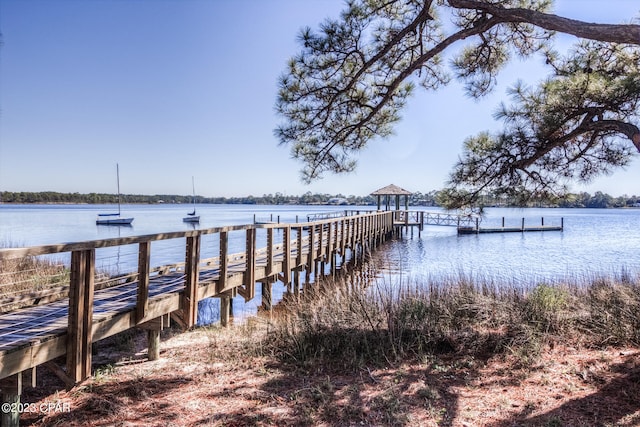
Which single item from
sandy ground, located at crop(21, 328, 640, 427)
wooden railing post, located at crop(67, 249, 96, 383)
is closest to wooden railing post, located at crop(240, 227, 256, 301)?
sandy ground, located at crop(21, 328, 640, 427)

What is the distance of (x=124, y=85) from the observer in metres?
17.9

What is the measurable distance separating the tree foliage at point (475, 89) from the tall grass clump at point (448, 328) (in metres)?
1.58

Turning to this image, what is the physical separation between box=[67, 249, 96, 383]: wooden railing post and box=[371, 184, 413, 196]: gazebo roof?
29.0 meters

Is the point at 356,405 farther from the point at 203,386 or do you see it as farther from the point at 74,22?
the point at 74,22

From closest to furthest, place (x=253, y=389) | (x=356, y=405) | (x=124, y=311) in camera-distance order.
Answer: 1. (x=356, y=405)
2. (x=253, y=389)
3. (x=124, y=311)

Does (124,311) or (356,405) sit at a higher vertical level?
(124,311)

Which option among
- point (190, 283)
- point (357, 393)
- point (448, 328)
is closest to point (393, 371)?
point (357, 393)

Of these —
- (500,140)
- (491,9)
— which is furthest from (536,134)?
(491,9)

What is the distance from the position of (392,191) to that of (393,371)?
1129 inches

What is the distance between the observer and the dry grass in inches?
115

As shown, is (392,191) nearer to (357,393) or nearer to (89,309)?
(357,393)

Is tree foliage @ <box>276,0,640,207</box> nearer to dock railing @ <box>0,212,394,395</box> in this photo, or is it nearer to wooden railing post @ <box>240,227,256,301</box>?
wooden railing post @ <box>240,227,256,301</box>

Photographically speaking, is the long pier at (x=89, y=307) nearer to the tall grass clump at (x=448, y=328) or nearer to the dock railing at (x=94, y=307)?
the dock railing at (x=94, y=307)

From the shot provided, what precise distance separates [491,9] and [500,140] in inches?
61.7
